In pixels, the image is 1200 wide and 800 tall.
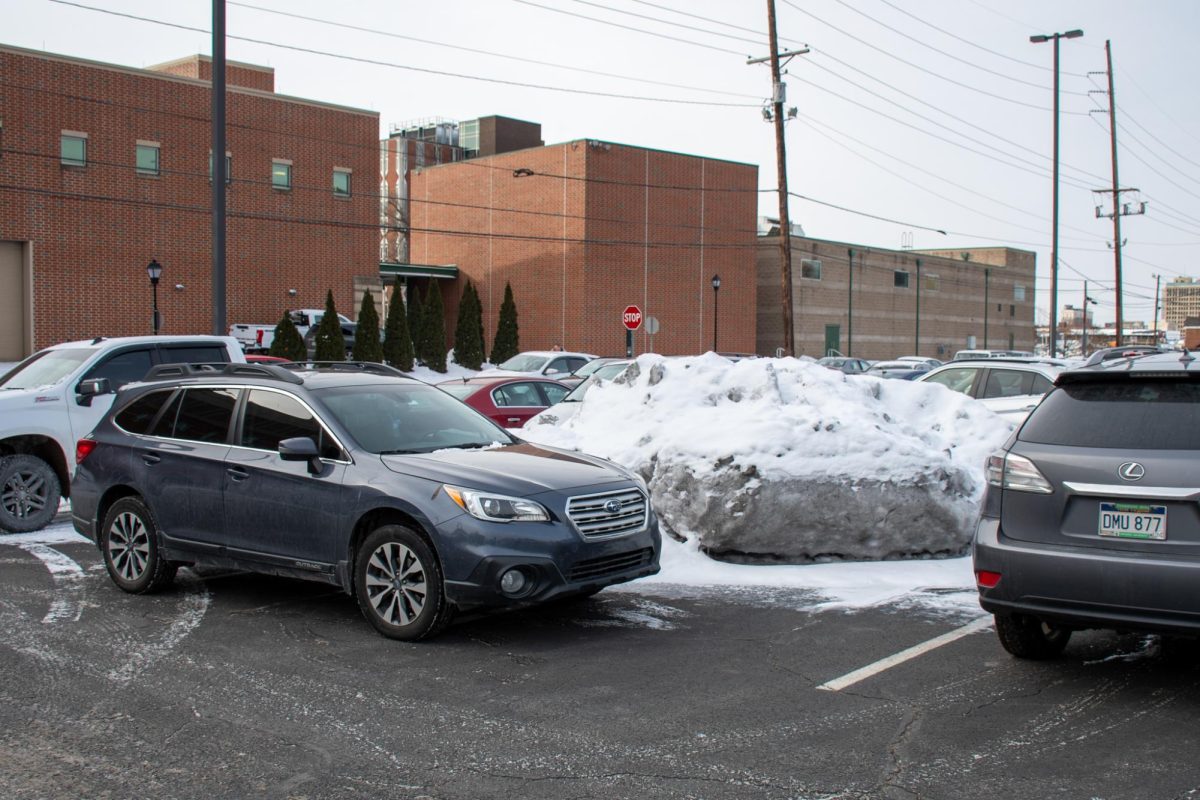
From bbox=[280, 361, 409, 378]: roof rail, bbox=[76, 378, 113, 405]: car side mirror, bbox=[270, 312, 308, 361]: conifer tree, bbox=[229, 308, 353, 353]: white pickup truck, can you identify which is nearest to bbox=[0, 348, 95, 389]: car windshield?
bbox=[76, 378, 113, 405]: car side mirror

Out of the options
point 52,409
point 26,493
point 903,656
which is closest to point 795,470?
point 903,656

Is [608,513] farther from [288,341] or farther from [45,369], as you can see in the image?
[288,341]

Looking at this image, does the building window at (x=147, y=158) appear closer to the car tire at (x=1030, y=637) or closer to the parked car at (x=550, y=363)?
the parked car at (x=550, y=363)

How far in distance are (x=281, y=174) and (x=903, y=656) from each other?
143 ft

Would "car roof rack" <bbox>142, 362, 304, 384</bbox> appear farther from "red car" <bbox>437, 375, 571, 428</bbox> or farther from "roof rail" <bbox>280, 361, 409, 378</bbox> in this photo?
"red car" <bbox>437, 375, 571, 428</bbox>

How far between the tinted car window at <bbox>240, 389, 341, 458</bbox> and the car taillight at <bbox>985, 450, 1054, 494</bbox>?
409cm

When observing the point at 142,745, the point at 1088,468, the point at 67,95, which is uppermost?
A: the point at 67,95

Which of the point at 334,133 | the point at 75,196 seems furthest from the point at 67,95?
the point at 334,133

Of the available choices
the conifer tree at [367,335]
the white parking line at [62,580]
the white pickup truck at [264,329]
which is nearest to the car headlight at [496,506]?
the white parking line at [62,580]

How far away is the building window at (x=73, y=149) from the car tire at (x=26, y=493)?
1293 inches

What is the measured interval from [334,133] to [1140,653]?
45.1 m

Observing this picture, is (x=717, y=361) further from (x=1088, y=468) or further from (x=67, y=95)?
(x=67, y=95)

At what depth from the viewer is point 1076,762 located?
15.7ft

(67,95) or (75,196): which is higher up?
(67,95)
